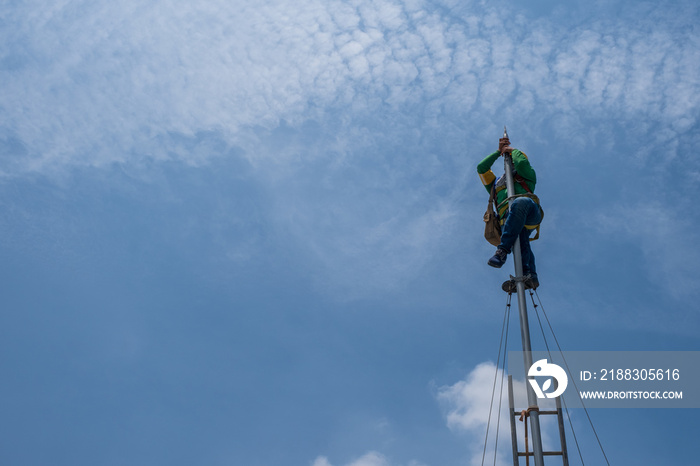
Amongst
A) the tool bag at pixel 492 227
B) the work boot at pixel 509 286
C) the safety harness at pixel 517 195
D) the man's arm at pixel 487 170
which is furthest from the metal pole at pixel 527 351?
the man's arm at pixel 487 170

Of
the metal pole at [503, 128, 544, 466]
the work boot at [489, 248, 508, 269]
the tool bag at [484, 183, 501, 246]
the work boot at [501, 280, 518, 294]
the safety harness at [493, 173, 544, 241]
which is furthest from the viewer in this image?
the tool bag at [484, 183, 501, 246]

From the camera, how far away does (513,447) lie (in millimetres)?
9000

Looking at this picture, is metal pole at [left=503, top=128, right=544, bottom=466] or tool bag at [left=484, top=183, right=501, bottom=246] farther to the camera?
tool bag at [left=484, top=183, right=501, bottom=246]

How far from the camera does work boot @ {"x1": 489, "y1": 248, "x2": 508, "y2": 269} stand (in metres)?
11.1

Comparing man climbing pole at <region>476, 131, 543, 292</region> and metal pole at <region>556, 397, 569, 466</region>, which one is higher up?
man climbing pole at <region>476, 131, 543, 292</region>

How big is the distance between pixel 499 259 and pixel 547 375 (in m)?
2.37

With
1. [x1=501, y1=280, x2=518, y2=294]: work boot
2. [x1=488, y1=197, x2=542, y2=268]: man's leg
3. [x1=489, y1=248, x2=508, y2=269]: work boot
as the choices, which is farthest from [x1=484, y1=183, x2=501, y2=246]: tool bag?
[x1=501, y1=280, x2=518, y2=294]: work boot

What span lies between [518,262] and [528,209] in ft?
4.62

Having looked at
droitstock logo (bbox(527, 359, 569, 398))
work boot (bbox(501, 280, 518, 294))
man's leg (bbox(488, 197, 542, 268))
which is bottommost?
droitstock logo (bbox(527, 359, 569, 398))

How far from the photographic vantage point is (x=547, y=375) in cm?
965

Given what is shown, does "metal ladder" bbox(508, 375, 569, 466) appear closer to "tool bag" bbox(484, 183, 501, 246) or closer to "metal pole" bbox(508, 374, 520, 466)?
"metal pole" bbox(508, 374, 520, 466)

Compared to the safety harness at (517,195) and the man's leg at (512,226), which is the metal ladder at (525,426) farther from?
the safety harness at (517,195)

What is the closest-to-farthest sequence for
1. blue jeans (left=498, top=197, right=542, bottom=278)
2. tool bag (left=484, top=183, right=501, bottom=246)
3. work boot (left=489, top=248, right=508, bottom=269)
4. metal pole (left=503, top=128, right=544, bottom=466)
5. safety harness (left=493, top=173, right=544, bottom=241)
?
metal pole (left=503, top=128, right=544, bottom=466) < work boot (left=489, top=248, right=508, bottom=269) < blue jeans (left=498, top=197, right=542, bottom=278) < safety harness (left=493, top=173, right=544, bottom=241) < tool bag (left=484, top=183, right=501, bottom=246)

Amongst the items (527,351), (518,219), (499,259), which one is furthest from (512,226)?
(527,351)
